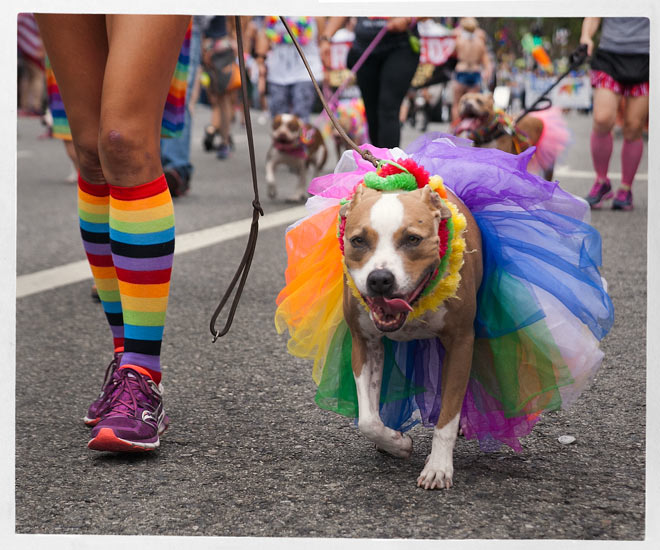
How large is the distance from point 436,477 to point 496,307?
1.46ft

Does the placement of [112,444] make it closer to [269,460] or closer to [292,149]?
[269,460]

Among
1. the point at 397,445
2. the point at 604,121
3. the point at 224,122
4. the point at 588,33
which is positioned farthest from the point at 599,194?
the point at 224,122

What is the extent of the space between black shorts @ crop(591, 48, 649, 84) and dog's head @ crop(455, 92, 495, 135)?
91 centimetres

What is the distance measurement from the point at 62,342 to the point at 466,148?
1.86 m

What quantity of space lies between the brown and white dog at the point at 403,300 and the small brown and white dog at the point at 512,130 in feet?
11.8

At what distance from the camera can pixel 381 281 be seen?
209 cm

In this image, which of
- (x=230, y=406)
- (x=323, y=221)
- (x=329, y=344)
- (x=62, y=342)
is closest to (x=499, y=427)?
(x=329, y=344)

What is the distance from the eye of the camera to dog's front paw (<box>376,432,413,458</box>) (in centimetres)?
241

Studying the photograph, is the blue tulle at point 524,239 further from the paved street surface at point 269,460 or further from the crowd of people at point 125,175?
the crowd of people at point 125,175

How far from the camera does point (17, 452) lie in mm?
2588

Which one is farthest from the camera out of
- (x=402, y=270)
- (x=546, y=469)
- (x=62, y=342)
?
(x=62, y=342)

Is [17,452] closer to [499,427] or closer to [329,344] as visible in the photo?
[329,344]
